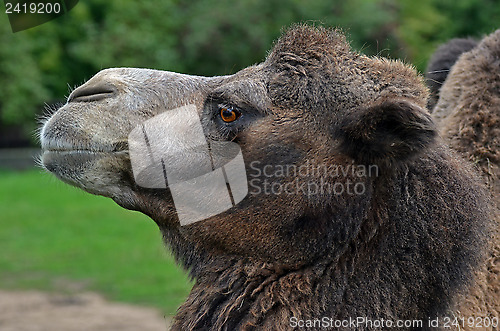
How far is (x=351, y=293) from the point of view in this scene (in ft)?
9.99

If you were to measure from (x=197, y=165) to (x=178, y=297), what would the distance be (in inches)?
258

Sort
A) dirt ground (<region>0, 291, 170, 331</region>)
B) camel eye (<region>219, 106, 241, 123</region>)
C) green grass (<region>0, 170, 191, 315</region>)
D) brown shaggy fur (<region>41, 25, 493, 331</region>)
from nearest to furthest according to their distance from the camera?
brown shaggy fur (<region>41, 25, 493, 331</region>)
camel eye (<region>219, 106, 241, 123</region>)
dirt ground (<region>0, 291, 170, 331</region>)
green grass (<region>0, 170, 191, 315</region>)

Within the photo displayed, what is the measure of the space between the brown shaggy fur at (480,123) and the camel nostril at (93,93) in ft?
6.56

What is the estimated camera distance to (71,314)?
8445 mm

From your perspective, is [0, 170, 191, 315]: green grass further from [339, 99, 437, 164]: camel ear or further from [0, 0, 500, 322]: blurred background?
[339, 99, 437, 164]: camel ear

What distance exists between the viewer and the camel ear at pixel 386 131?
2938mm

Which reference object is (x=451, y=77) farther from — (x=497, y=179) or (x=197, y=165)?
(x=197, y=165)

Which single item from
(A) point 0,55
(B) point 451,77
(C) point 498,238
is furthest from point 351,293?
(A) point 0,55

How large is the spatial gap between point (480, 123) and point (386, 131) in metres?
1.07

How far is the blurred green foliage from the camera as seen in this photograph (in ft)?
81.4

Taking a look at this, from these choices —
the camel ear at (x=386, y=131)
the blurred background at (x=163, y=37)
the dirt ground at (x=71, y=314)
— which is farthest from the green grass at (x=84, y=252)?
the camel ear at (x=386, y=131)

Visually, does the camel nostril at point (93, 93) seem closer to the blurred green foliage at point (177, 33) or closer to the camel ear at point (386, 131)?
the camel ear at point (386, 131)

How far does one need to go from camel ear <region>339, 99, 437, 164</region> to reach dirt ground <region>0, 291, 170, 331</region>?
5.33 m

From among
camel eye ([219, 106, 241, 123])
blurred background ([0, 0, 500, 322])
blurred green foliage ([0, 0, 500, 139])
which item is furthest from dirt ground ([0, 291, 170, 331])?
blurred green foliage ([0, 0, 500, 139])
